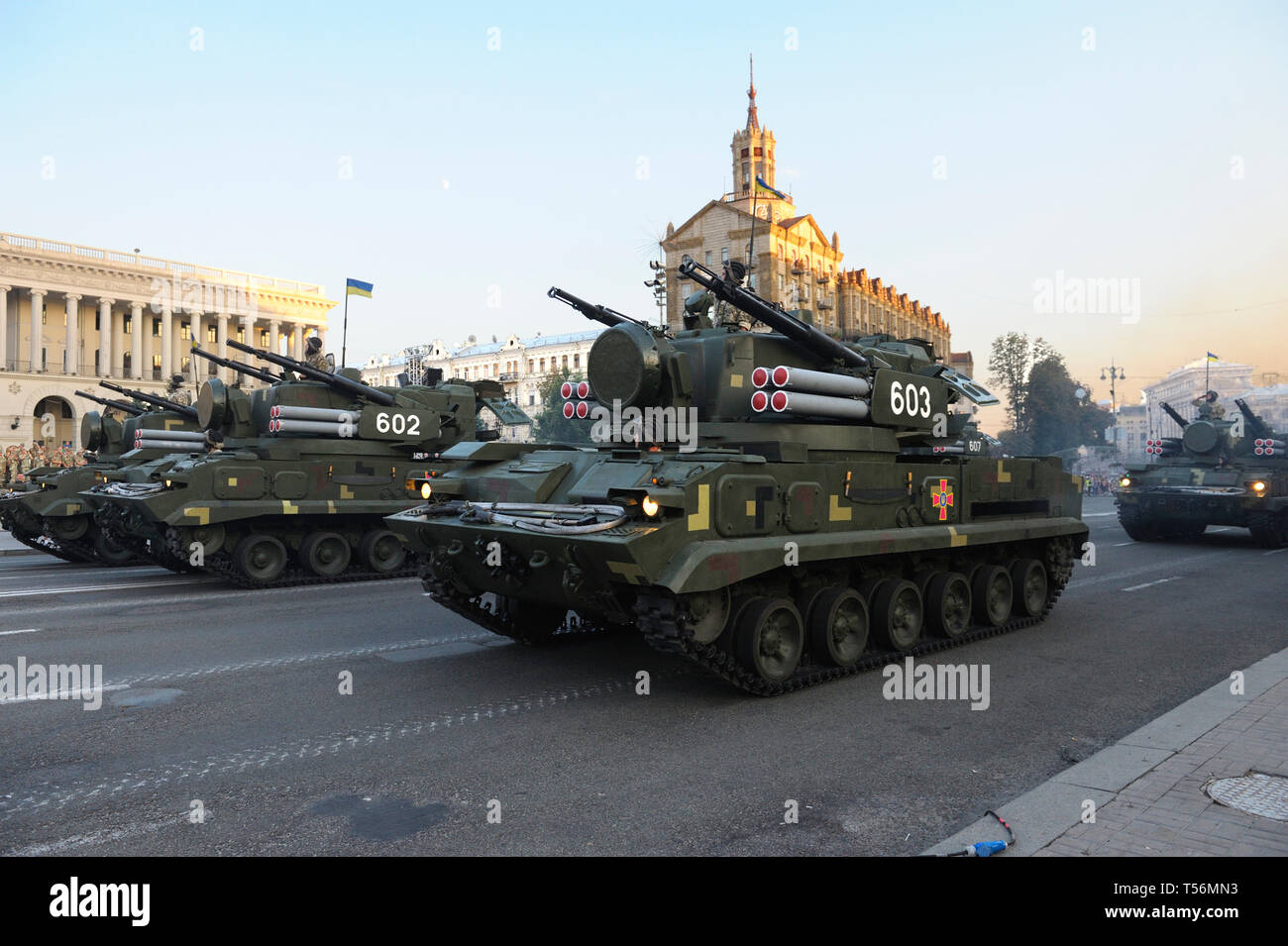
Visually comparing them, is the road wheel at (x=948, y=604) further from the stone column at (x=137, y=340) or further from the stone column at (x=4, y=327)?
the stone column at (x=137, y=340)

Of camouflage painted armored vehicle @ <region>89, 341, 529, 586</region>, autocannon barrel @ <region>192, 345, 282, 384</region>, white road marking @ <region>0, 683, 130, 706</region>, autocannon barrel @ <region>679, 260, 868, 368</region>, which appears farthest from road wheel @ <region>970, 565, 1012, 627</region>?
autocannon barrel @ <region>192, 345, 282, 384</region>

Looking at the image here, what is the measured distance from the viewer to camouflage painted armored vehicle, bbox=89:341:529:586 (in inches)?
554

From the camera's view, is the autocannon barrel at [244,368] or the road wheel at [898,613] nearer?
the road wheel at [898,613]

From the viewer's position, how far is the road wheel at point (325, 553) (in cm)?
1499

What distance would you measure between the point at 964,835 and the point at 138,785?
463cm

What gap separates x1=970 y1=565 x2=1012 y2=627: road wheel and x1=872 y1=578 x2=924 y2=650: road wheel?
1274 mm

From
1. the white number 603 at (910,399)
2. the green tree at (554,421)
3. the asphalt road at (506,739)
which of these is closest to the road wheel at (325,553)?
the asphalt road at (506,739)

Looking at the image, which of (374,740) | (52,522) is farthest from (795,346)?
(52,522)

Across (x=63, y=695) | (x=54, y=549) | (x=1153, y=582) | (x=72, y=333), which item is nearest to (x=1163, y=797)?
(x=63, y=695)

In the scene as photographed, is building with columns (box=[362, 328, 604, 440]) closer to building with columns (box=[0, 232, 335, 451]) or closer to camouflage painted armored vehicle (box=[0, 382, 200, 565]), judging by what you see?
building with columns (box=[0, 232, 335, 451])

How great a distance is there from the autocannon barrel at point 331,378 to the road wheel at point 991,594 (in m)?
10.3

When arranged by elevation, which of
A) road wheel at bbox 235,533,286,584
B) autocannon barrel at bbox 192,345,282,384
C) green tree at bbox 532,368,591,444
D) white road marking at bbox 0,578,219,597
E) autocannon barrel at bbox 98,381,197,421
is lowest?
white road marking at bbox 0,578,219,597

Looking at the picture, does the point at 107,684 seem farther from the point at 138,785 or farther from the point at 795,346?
the point at 795,346

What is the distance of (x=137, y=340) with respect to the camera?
6600 cm
